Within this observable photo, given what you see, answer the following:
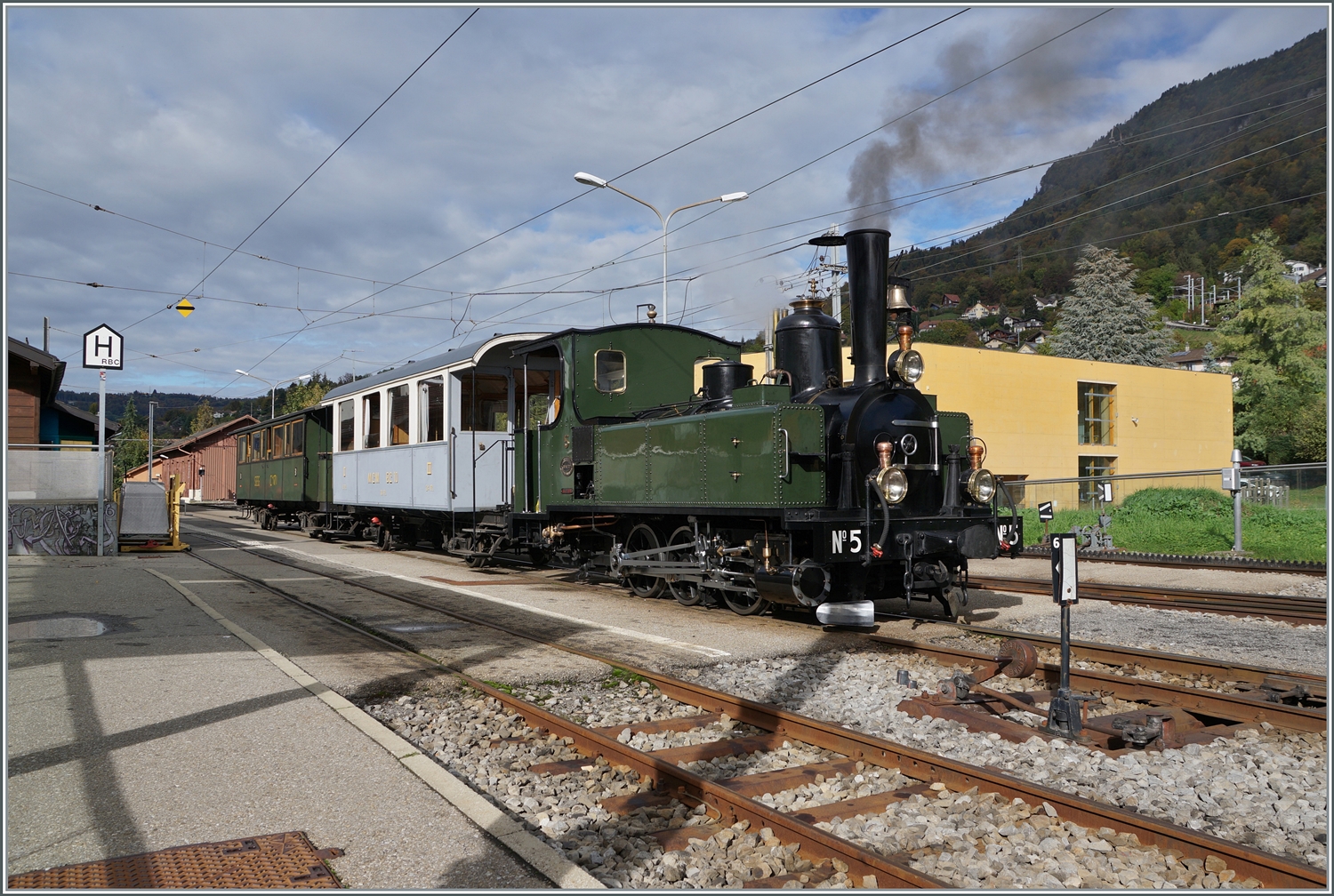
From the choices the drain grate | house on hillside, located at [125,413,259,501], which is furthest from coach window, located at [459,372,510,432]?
house on hillside, located at [125,413,259,501]

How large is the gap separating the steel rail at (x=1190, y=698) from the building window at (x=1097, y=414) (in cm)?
2885

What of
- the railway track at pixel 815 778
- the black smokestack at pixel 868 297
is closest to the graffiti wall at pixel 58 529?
the railway track at pixel 815 778

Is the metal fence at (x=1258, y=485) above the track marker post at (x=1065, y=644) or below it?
above

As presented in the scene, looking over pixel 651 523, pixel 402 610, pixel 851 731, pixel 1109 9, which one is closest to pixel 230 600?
pixel 402 610

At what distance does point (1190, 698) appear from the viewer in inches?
219

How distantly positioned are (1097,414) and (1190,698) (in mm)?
30511

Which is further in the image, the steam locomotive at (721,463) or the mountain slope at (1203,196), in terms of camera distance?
the mountain slope at (1203,196)

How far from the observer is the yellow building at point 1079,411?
91.5ft

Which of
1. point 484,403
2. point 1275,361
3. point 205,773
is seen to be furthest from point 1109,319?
point 205,773

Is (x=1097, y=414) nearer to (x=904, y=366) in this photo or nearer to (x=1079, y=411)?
(x=1079, y=411)

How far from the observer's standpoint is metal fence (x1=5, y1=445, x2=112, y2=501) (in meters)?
16.9

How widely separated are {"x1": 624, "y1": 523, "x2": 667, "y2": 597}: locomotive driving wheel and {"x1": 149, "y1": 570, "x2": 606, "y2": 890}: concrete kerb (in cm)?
455

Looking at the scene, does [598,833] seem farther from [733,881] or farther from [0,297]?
[0,297]

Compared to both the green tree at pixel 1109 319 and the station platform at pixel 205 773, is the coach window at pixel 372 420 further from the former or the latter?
the green tree at pixel 1109 319
